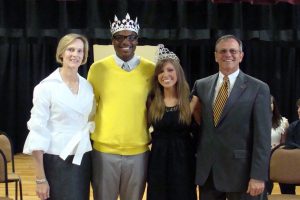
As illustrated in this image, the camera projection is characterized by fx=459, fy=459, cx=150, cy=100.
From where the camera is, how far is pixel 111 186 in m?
2.96

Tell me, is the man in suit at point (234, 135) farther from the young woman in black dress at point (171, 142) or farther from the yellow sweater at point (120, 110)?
the yellow sweater at point (120, 110)

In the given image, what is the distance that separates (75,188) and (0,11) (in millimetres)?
5518

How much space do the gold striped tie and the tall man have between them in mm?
471

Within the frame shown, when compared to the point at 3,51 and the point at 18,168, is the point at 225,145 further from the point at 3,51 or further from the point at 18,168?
the point at 3,51

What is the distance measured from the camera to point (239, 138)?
2709 millimetres

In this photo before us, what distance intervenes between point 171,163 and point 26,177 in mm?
3769

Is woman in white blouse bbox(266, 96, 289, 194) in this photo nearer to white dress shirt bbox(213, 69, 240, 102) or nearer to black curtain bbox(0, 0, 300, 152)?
white dress shirt bbox(213, 69, 240, 102)

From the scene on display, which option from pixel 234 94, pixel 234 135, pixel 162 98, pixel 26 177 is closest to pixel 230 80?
pixel 234 94

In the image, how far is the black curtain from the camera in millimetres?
7605

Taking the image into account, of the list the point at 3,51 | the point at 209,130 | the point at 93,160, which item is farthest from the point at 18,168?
the point at 209,130

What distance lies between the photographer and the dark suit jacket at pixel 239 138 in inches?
105

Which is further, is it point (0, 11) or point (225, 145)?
point (0, 11)

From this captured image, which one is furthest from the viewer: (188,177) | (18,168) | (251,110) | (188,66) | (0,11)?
(188,66)

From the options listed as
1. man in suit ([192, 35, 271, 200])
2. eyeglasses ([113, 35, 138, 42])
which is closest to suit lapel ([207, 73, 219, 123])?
man in suit ([192, 35, 271, 200])
